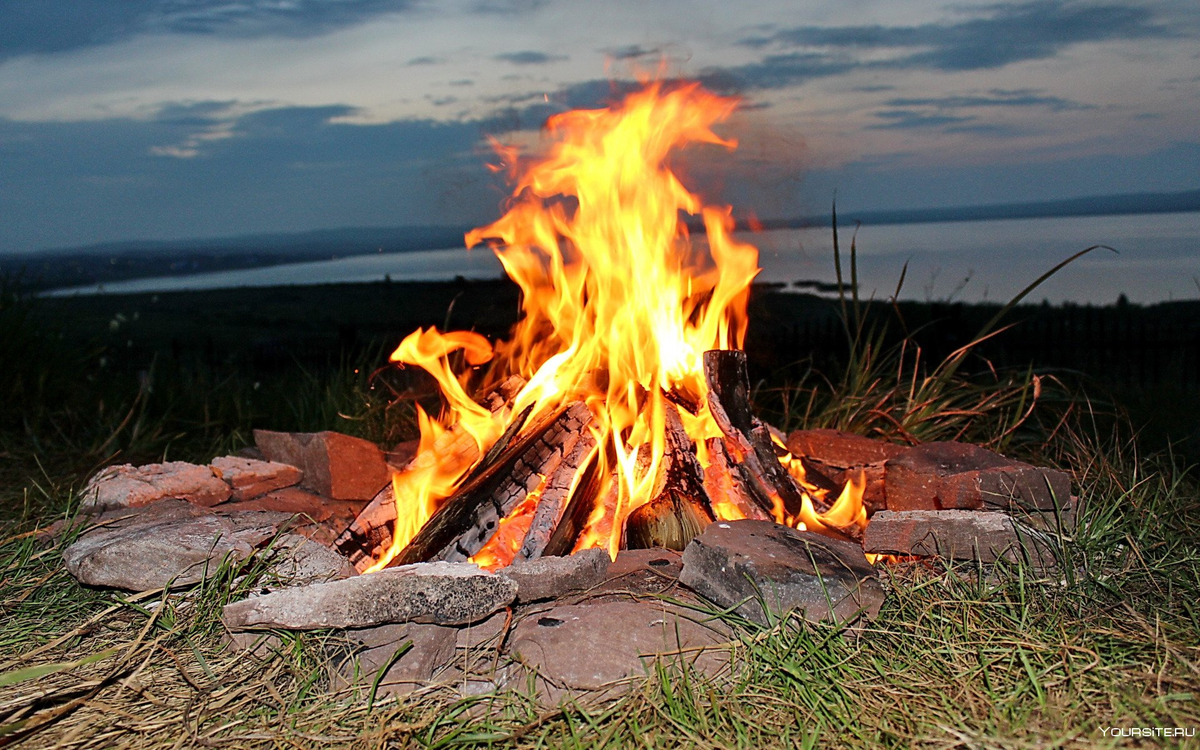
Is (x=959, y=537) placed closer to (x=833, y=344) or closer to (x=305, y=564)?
(x=305, y=564)

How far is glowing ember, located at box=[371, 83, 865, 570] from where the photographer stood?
3.92 meters

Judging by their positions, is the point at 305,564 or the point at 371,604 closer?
the point at 371,604

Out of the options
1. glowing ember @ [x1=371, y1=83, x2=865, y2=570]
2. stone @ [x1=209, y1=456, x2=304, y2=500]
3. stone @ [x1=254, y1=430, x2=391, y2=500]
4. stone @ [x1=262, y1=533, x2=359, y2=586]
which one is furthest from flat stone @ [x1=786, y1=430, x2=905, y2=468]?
stone @ [x1=209, y1=456, x2=304, y2=500]

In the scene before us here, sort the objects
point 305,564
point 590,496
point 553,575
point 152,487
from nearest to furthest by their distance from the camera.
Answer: point 553,575 < point 305,564 < point 590,496 < point 152,487

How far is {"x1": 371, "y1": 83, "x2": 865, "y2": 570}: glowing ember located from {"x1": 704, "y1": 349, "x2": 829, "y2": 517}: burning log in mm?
69

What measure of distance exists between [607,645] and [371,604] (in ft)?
2.44

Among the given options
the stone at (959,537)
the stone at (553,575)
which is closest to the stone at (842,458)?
the stone at (959,537)

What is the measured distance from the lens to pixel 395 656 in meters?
2.69

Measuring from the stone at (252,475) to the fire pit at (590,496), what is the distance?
0.01 metres

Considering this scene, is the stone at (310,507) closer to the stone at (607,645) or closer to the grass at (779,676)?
the grass at (779,676)

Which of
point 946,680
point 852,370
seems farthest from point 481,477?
point 852,370

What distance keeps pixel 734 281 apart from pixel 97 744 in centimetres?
325

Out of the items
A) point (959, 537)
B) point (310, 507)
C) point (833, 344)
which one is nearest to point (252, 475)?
point (310, 507)

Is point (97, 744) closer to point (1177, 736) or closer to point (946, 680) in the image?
point (946, 680)
